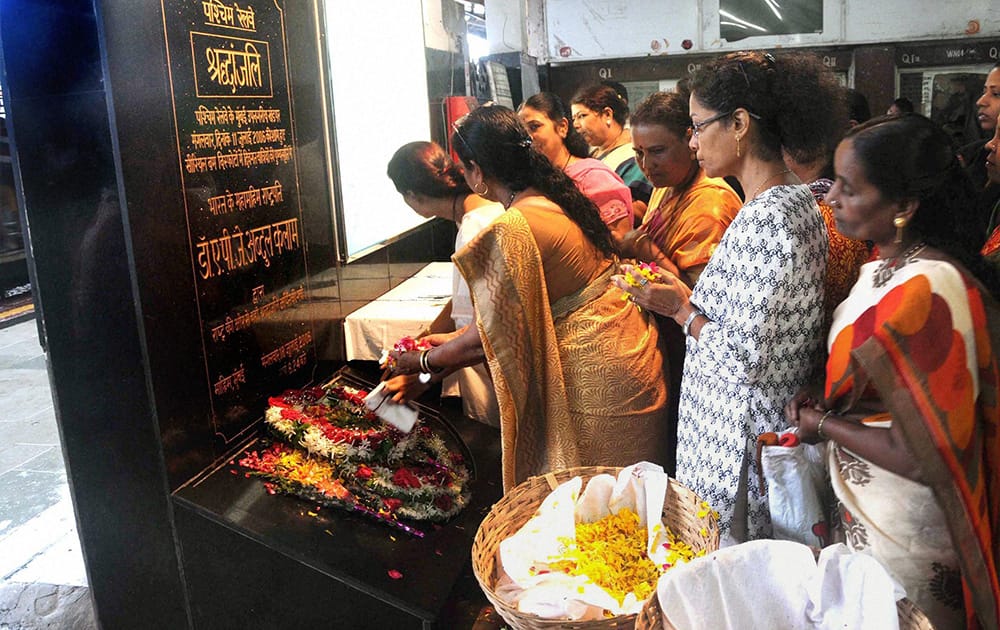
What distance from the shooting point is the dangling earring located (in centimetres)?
157

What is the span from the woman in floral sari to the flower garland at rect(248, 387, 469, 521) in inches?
45.4

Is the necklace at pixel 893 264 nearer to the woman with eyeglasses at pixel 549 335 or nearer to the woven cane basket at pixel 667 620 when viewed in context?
the woven cane basket at pixel 667 620

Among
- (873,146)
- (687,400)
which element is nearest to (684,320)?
(687,400)

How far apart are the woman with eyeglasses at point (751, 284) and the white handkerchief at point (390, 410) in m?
0.86

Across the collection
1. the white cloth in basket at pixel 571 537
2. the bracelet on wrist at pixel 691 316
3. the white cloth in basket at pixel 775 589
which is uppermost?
the bracelet on wrist at pixel 691 316

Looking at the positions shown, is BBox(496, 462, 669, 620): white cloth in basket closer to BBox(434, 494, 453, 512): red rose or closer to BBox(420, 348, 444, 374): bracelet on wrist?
BBox(434, 494, 453, 512): red rose

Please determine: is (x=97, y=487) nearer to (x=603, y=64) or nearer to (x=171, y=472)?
(x=171, y=472)

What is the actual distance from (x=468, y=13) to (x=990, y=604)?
18.6 feet

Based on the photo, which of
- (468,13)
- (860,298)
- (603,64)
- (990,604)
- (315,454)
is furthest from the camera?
(468,13)

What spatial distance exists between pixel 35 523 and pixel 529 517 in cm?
311

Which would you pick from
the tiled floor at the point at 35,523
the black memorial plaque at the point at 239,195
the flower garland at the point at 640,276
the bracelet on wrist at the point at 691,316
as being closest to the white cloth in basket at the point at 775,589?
the bracelet on wrist at the point at 691,316

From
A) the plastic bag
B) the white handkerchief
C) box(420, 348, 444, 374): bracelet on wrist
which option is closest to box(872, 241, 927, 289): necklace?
the plastic bag

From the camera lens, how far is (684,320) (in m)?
2.08

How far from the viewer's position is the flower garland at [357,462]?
232 centimetres
